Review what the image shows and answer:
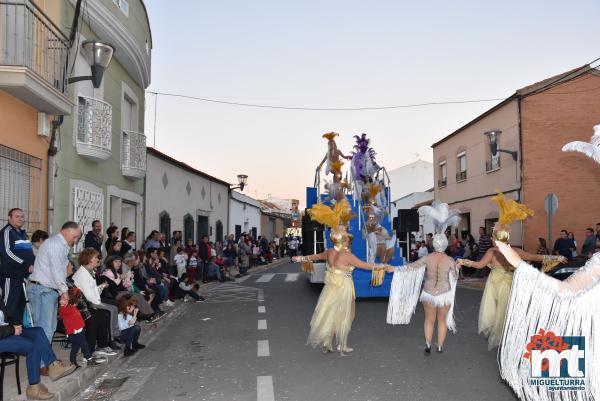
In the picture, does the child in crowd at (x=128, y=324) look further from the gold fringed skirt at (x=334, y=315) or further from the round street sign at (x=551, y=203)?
the round street sign at (x=551, y=203)

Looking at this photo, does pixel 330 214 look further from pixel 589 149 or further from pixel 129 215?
pixel 129 215

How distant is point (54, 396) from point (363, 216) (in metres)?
9.54

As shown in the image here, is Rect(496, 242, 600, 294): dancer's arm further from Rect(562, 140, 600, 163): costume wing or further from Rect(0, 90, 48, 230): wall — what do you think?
Rect(0, 90, 48, 230): wall

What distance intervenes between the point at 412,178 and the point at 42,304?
4853cm

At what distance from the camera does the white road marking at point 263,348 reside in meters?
7.08

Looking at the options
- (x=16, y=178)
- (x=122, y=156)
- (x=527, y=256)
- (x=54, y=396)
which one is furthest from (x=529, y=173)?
(x=54, y=396)

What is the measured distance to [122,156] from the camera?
14719 millimetres

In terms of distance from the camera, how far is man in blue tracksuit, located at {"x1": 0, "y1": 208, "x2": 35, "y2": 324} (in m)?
6.03

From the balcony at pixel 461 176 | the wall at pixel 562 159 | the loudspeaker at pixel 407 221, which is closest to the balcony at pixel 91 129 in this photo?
the loudspeaker at pixel 407 221

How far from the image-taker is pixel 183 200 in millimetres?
22359

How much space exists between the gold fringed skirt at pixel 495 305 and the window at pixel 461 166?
1863 cm

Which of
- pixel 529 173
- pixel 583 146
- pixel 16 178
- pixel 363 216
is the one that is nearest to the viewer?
pixel 583 146

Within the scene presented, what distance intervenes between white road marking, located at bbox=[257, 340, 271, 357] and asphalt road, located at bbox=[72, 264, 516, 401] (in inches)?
0.5

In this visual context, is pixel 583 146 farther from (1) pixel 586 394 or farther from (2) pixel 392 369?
(2) pixel 392 369
